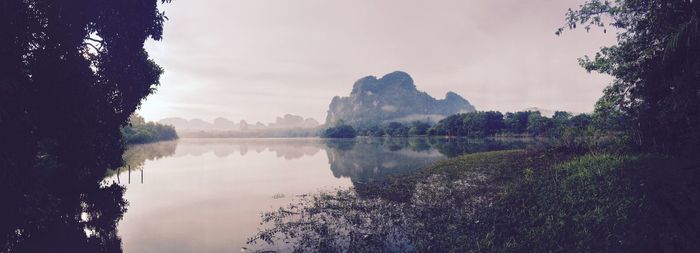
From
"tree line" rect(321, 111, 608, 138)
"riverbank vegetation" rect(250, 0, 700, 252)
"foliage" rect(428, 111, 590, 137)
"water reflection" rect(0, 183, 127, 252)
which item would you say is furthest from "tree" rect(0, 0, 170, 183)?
"foliage" rect(428, 111, 590, 137)

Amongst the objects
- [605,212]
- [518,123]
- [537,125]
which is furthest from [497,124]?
[605,212]

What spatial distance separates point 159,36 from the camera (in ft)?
63.1

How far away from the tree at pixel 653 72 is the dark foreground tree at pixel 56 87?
78.0 feet

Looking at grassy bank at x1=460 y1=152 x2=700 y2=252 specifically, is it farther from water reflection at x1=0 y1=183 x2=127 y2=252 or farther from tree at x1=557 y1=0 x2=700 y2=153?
water reflection at x1=0 y1=183 x2=127 y2=252

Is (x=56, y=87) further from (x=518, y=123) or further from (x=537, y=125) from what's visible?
(x=518, y=123)

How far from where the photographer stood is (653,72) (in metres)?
19.0

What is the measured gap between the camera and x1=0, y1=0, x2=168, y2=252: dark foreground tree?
10.7 m

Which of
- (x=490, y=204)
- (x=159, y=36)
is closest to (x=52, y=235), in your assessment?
(x=159, y=36)

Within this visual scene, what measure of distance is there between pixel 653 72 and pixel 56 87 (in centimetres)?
3081

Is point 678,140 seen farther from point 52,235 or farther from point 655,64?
point 52,235

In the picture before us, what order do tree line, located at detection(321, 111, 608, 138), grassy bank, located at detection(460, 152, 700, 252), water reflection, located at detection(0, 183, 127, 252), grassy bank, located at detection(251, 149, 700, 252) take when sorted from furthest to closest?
tree line, located at detection(321, 111, 608, 138)
water reflection, located at detection(0, 183, 127, 252)
grassy bank, located at detection(251, 149, 700, 252)
grassy bank, located at detection(460, 152, 700, 252)

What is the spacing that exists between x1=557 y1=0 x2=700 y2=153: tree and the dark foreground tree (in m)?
23.8

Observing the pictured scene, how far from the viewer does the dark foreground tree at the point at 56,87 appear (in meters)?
10.7

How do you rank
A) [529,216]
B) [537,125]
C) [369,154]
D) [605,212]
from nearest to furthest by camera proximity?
[605,212] < [529,216] < [369,154] < [537,125]
